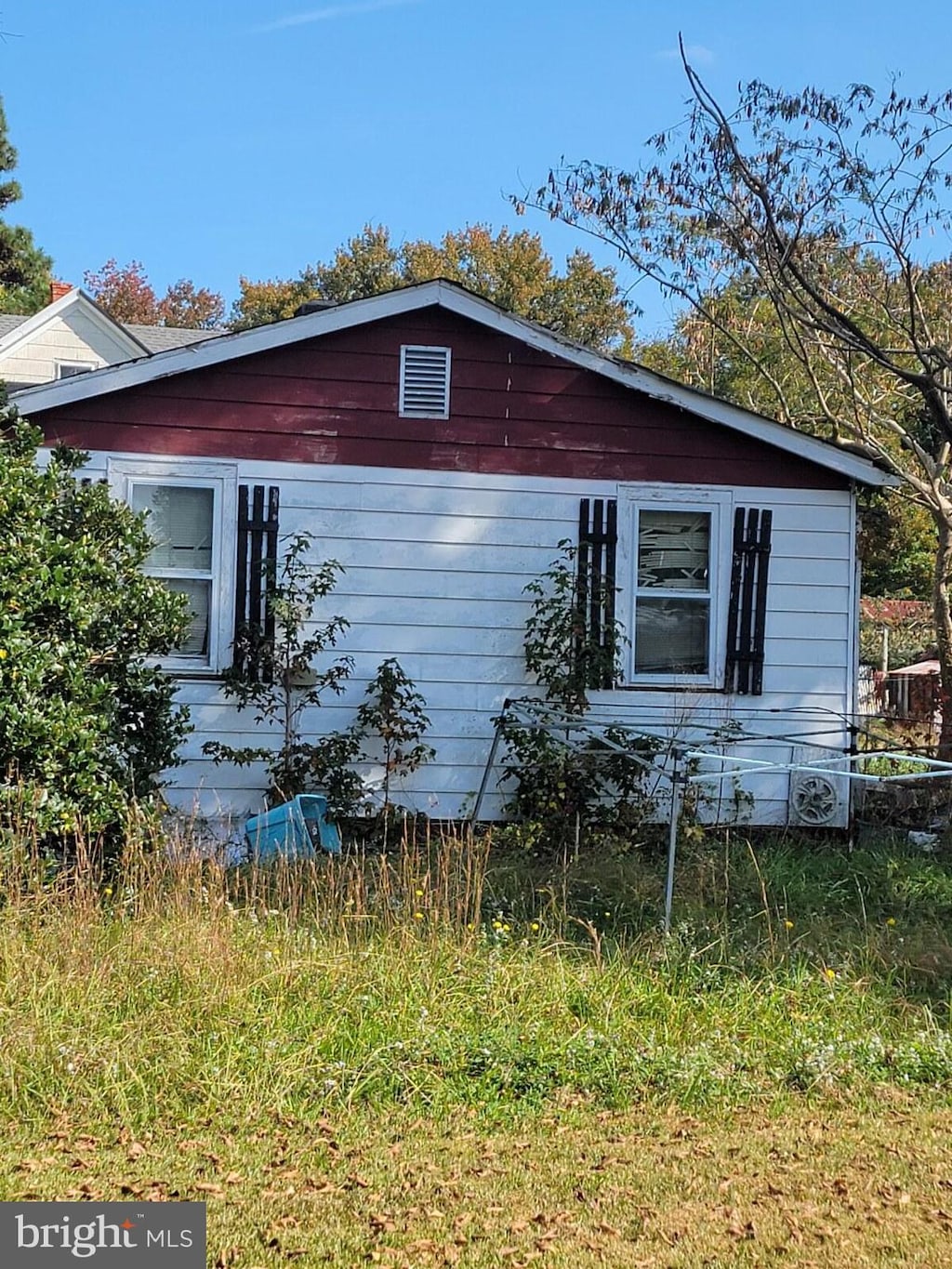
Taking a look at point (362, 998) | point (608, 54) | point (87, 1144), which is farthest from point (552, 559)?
point (87, 1144)

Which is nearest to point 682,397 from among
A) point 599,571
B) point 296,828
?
point 599,571

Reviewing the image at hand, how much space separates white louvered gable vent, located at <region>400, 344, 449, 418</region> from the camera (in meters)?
9.42

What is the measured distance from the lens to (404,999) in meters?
5.18

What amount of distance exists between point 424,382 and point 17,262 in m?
25.3

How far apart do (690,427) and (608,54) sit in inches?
117

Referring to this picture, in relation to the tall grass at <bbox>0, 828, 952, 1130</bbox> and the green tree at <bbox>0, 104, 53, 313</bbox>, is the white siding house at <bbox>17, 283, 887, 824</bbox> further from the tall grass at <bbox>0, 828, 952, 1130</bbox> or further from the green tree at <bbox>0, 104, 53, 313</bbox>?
the green tree at <bbox>0, 104, 53, 313</bbox>

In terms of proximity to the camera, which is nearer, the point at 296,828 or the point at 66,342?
the point at 296,828

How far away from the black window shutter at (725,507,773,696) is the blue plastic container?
3.45m

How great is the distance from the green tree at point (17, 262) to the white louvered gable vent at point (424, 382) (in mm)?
22205

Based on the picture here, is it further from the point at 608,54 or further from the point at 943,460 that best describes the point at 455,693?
the point at 943,460

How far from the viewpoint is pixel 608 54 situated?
9406mm

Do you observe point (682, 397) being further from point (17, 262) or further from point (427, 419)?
point (17, 262)

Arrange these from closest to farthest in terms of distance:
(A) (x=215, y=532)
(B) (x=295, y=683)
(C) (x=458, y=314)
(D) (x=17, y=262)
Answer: (B) (x=295, y=683)
(A) (x=215, y=532)
(C) (x=458, y=314)
(D) (x=17, y=262)

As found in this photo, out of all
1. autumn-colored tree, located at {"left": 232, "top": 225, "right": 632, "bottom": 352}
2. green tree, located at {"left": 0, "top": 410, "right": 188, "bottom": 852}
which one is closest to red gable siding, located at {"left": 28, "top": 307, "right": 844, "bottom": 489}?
green tree, located at {"left": 0, "top": 410, "right": 188, "bottom": 852}
